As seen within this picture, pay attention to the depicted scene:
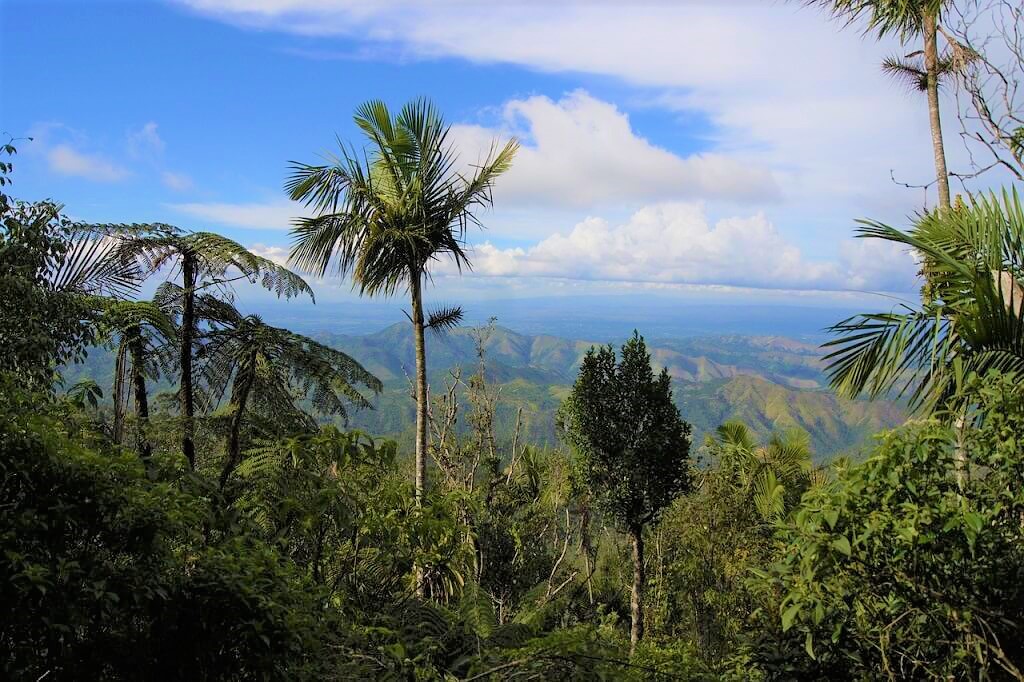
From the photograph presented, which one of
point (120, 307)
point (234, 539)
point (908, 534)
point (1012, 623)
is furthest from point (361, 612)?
point (120, 307)

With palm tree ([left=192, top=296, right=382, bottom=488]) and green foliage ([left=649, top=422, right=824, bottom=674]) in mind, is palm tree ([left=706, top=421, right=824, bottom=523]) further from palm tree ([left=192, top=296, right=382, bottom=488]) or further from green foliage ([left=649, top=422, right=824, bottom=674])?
palm tree ([left=192, top=296, right=382, bottom=488])

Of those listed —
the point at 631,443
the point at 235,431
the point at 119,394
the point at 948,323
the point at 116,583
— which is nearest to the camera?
the point at 116,583

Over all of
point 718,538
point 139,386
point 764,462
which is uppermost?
point 139,386

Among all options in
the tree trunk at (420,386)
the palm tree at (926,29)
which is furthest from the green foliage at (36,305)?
the palm tree at (926,29)

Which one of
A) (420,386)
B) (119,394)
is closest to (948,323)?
(119,394)

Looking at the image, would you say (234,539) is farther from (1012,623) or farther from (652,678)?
(1012,623)

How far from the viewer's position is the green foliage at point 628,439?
13.4m

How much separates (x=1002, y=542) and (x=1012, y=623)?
293mm

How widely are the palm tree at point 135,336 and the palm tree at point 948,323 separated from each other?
5.16 m

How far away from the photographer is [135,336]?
552 cm

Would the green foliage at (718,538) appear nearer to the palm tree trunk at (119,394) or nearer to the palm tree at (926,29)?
the palm tree at (926,29)

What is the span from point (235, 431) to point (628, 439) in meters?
9.45

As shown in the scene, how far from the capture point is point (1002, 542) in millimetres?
2432

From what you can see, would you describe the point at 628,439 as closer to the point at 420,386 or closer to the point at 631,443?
the point at 631,443
